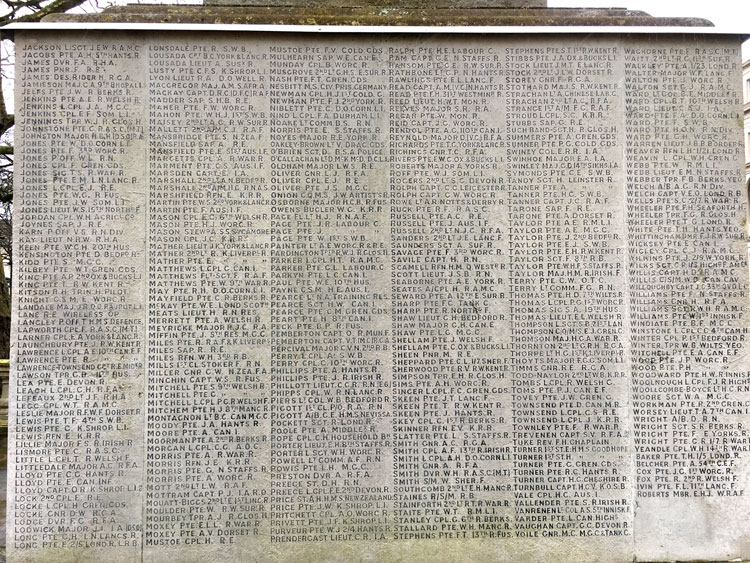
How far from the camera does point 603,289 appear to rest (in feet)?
18.9

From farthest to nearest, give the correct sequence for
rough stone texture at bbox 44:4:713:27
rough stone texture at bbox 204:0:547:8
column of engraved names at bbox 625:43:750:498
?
1. rough stone texture at bbox 204:0:547:8
2. rough stone texture at bbox 44:4:713:27
3. column of engraved names at bbox 625:43:750:498

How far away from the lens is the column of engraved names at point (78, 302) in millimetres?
5457

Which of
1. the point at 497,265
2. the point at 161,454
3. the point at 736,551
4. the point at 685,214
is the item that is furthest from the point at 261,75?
the point at 736,551

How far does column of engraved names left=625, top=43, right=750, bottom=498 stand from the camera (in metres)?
5.69

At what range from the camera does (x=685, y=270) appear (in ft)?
19.1

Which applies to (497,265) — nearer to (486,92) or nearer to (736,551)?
(486,92)

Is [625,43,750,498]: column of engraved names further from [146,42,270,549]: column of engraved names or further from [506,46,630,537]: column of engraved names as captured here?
[146,42,270,549]: column of engraved names

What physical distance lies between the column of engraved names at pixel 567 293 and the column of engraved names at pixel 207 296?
2.71 m

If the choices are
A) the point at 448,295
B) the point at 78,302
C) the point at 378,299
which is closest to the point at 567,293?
the point at 448,295

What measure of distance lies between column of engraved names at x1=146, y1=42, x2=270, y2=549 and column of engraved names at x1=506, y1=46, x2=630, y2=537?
2712 mm

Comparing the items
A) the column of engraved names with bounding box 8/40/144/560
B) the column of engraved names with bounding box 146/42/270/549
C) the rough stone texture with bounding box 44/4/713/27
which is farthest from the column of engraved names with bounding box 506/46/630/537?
the column of engraved names with bounding box 8/40/144/560

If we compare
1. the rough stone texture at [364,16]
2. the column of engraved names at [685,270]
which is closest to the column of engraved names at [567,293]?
the column of engraved names at [685,270]

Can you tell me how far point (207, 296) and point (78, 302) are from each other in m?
1.31

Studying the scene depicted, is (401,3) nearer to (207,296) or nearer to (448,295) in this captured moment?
(448,295)
